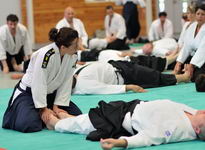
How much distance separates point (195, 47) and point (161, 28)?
5678 mm

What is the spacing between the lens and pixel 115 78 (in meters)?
6.77

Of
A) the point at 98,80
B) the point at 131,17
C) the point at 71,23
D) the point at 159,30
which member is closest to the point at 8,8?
the point at 71,23

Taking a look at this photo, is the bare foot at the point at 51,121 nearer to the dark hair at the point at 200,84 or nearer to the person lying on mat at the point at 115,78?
the person lying on mat at the point at 115,78

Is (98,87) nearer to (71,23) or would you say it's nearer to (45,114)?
(45,114)

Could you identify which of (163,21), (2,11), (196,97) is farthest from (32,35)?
(196,97)

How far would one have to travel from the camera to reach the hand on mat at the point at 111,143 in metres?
3.60

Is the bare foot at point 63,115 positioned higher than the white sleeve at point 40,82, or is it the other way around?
the white sleeve at point 40,82

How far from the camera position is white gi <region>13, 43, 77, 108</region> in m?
4.68

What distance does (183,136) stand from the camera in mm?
4004

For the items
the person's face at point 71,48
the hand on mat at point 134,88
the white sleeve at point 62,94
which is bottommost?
the hand on mat at point 134,88

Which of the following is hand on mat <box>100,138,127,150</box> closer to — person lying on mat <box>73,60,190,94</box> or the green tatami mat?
the green tatami mat

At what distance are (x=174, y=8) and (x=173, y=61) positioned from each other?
26.4 ft

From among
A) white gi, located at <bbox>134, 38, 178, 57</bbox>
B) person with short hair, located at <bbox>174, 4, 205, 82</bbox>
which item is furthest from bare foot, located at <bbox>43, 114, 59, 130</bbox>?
white gi, located at <bbox>134, 38, 178, 57</bbox>

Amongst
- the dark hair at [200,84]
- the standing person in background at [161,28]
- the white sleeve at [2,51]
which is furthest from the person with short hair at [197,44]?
the standing person in background at [161,28]
